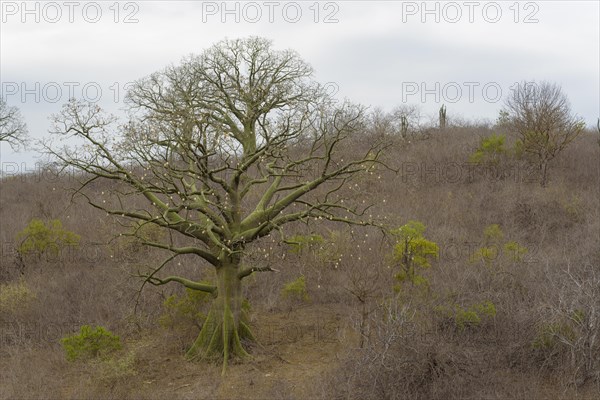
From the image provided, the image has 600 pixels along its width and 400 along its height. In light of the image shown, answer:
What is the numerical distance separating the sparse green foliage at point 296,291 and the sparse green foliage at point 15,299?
8234mm

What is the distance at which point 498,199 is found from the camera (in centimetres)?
2766

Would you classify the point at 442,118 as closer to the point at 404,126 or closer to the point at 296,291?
the point at 404,126

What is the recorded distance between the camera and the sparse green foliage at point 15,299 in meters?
19.0

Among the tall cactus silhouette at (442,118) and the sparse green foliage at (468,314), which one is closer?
the sparse green foliage at (468,314)

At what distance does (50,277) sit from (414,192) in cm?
1714

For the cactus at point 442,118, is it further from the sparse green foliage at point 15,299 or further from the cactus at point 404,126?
the sparse green foliage at point 15,299

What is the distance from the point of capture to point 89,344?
45.6ft

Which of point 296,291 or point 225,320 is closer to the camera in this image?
point 225,320

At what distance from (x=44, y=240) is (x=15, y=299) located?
4.07 m

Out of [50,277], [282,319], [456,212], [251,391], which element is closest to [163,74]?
[50,277]

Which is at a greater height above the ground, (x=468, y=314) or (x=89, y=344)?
(x=468, y=314)

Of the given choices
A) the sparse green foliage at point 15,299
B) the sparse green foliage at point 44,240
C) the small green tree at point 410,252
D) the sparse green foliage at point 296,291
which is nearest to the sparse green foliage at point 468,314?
the small green tree at point 410,252

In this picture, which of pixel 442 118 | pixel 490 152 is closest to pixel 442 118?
pixel 442 118

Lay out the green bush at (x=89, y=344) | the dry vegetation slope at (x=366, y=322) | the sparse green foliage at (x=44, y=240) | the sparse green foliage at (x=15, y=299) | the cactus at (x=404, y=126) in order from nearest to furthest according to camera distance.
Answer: the dry vegetation slope at (x=366, y=322)
the green bush at (x=89, y=344)
the sparse green foliage at (x=15, y=299)
the sparse green foliage at (x=44, y=240)
the cactus at (x=404, y=126)
